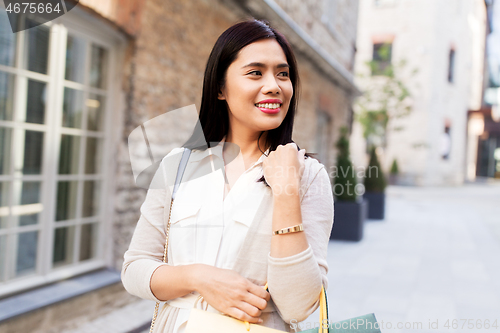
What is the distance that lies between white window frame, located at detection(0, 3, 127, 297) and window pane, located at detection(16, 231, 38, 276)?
4 cm

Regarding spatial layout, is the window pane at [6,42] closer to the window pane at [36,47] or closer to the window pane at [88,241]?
the window pane at [36,47]

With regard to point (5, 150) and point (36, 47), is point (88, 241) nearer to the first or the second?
point (5, 150)

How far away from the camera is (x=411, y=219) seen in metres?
9.22

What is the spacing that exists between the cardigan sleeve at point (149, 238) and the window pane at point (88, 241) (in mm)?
2302

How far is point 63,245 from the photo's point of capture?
315cm

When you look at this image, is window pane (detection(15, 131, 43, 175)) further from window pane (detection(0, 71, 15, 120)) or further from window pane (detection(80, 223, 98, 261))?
window pane (detection(80, 223, 98, 261))

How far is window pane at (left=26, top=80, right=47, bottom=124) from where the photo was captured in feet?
9.31

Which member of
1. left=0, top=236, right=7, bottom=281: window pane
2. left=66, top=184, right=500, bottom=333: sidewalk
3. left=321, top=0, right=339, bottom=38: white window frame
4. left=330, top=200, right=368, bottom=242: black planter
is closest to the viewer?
left=0, top=236, right=7, bottom=281: window pane

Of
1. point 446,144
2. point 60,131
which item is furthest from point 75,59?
point 446,144

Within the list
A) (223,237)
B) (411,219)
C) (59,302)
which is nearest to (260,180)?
(223,237)

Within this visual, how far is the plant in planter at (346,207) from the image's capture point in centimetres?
647

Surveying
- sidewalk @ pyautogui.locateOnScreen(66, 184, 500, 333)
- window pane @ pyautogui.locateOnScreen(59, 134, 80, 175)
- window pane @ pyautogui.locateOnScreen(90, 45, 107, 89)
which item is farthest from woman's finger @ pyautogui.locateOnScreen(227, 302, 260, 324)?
window pane @ pyautogui.locateOnScreen(90, 45, 107, 89)

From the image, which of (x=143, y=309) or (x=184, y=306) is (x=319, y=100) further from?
(x=184, y=306)

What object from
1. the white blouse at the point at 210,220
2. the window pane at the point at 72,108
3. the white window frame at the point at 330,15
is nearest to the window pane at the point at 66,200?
the window pane at the point at 72,108
